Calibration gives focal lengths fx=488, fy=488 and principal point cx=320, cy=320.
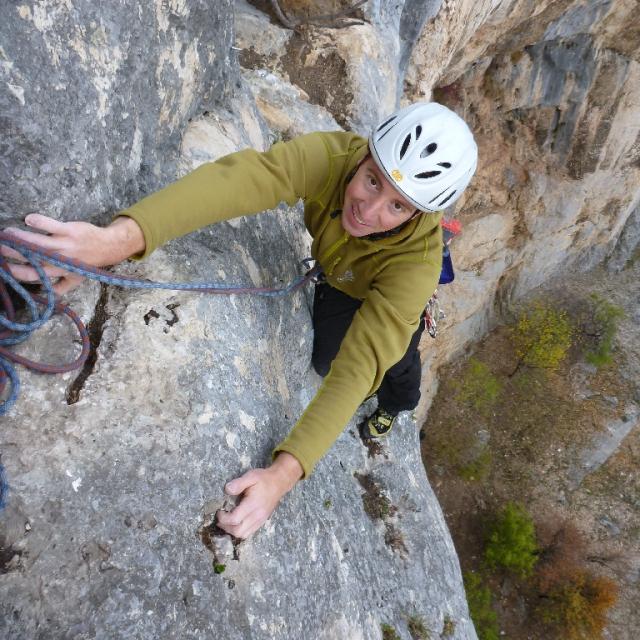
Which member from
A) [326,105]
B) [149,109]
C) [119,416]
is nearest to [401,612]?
[119,416]

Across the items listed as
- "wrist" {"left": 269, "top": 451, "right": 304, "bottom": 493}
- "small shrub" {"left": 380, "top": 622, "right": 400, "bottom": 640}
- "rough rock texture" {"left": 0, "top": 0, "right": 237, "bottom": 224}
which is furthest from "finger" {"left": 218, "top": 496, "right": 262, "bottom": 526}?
"small shrub" {"left": 380, "top": 622, "right": 400, "bottom": 640}

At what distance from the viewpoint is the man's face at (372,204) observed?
113 inches

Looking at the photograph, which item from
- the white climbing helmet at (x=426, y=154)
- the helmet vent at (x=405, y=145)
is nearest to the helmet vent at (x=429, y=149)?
the white climbing helmet at (x=426, y=154)

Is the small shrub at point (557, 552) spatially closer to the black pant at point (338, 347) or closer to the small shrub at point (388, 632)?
the black pant at point (338, 347)

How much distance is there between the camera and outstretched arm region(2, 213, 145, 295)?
1.91 metres

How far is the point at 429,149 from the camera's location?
2.99 m

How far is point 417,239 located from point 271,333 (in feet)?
3.77

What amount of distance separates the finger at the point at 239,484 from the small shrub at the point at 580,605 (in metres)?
18.8

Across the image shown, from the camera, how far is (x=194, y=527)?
2.16 meters

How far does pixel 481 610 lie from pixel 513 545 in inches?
93.0

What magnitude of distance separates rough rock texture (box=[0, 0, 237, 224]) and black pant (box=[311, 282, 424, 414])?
171cm

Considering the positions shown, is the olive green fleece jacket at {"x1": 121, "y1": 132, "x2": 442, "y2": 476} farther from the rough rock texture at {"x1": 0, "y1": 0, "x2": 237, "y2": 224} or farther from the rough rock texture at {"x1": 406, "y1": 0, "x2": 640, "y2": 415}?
the rough rock texture at {"x1": 406, "y1": 0, "x2": 640, "y2": 415}

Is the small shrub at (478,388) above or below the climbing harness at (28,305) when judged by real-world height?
below

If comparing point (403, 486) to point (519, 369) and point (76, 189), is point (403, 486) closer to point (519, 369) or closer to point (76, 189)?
point (76, 189)
